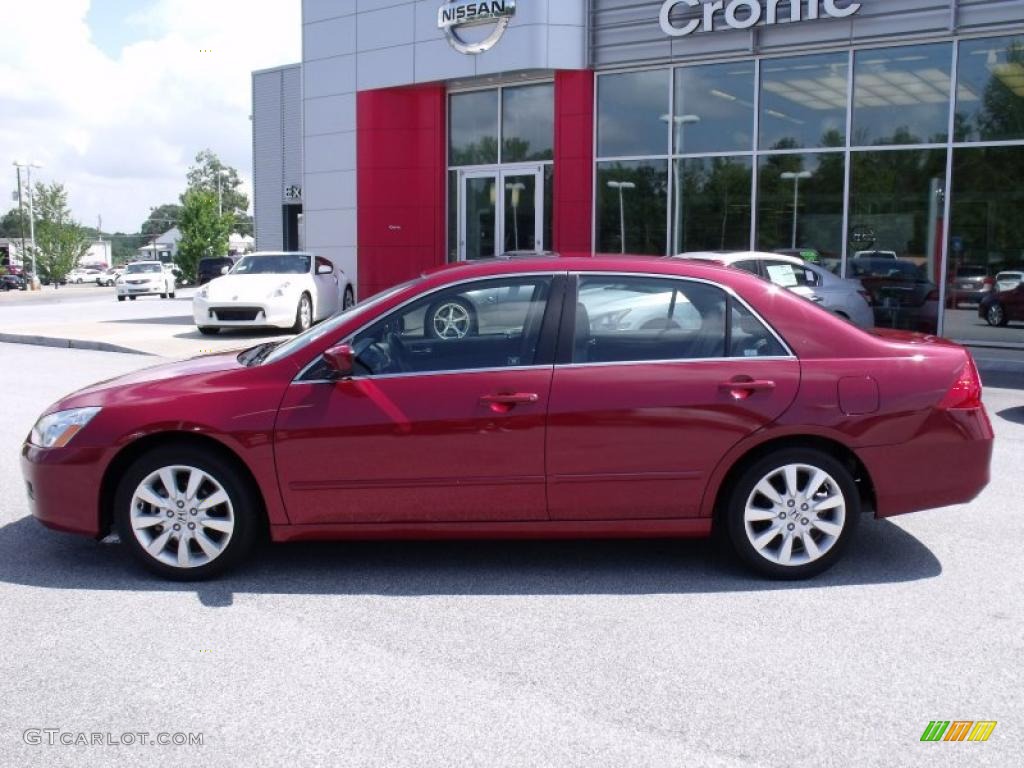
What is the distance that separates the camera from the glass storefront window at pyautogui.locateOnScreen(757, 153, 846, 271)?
15836 millimetres

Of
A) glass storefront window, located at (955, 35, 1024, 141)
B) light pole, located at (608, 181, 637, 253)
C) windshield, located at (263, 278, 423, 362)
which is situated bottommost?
windshield, located at (263, 278, 423, 362)

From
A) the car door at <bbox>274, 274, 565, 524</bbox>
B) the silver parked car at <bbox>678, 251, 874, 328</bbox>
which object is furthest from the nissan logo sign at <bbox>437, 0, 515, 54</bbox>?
the car door at <bbox>274, 274, 565, 524</bbox>

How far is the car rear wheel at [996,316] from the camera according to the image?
14727 mm

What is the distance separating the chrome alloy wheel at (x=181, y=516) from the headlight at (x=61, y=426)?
1.34 ft

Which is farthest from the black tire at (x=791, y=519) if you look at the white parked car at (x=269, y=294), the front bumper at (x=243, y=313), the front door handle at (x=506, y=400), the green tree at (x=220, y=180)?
the green tree at (x=220, y=180)

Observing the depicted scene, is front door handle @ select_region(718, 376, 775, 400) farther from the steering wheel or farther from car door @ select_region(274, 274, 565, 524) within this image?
the steering wheel

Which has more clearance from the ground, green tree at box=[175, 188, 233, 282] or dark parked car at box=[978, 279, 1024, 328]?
green tree at box=[175, 188, 233, 282]

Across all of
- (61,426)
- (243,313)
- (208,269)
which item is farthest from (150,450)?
(208,269)

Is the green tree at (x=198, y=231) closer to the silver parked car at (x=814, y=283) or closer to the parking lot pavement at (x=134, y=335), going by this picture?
the parking lot pavement at (x=134, y=335)

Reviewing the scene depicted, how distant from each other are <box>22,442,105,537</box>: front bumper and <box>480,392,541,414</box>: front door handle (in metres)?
1.81

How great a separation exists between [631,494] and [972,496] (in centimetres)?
165

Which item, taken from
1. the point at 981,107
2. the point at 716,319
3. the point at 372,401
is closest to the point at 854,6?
the point at 981,107

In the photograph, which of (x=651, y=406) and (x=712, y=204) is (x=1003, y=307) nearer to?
(x=712, y=204)

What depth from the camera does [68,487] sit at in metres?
4.93
